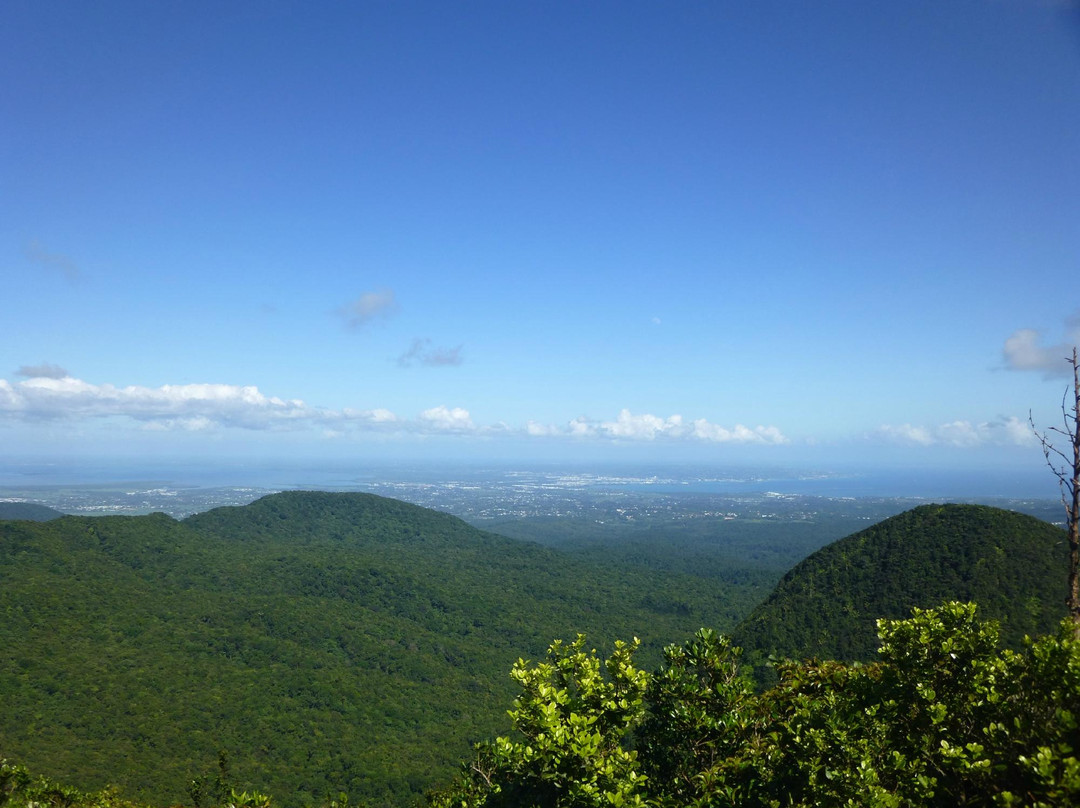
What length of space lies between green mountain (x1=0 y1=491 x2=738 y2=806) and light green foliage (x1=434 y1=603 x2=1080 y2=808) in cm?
3870

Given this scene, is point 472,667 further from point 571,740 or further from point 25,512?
point 25,512

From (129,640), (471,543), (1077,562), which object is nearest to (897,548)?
(1077,562)

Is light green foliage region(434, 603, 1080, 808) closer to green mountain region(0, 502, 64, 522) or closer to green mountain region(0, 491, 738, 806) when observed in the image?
green mountain region(0, 491, 738, 806)

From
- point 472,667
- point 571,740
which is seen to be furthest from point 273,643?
point 571,740

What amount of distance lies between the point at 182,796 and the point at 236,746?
10359 millimetres

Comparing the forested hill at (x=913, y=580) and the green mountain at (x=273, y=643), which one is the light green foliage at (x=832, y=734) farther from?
the forested hill at (x=913, y=580)

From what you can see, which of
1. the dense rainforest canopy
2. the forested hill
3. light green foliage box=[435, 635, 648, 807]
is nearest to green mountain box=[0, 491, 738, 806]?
the dense rainforest canopy

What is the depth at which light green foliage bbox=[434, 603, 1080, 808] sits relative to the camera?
6387 mm

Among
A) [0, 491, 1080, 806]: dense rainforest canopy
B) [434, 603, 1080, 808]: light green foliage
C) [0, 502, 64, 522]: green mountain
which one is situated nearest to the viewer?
[434, 603, 1080, 808]: light green foliage

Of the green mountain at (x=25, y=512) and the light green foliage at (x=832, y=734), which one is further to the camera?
the green mountain at (x=25, y=512)

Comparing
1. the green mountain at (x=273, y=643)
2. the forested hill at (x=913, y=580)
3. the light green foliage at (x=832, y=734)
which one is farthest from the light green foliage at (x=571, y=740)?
the forested hill at (x=913, y=580)

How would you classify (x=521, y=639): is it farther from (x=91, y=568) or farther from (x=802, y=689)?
(x=802, y=689)

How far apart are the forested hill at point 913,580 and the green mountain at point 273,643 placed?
75.3 feet

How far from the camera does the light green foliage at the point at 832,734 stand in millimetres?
6387
